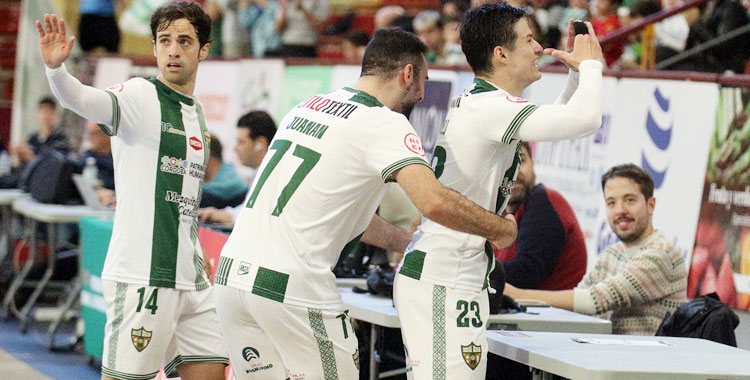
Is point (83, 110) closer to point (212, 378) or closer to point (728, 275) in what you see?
point (212, 378)

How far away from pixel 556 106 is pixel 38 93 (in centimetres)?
1349

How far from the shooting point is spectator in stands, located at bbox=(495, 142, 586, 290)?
5.85 metres

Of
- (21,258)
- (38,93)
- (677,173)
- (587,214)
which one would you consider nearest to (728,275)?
(677,173)

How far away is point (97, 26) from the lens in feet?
53.0

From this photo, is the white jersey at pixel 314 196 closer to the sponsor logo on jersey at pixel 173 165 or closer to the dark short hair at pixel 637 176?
the sponsor logo on jersey at pixel 173 165

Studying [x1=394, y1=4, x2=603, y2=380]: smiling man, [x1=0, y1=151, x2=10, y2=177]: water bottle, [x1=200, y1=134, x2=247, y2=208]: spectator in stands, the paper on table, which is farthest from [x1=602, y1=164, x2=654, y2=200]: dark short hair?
[x1=0, y1=151, x2=10, y2=177]: water bottle

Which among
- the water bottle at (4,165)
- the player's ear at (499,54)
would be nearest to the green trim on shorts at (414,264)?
the player's ear at (499,54)

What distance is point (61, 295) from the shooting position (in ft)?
34.1

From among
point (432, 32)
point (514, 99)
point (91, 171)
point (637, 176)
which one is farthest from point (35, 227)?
point (514, 99)

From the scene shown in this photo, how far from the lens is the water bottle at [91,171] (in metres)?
9.35

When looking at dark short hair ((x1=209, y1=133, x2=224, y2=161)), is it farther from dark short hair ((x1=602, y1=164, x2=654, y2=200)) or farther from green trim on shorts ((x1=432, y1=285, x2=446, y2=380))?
green trim on shorts ((x1=432, y1=285, x2=446, y2=380))

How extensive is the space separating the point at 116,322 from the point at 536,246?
7.05 ft

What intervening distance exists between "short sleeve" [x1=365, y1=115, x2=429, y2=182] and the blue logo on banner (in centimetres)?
389

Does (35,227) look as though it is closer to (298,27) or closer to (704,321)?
(298,27)
